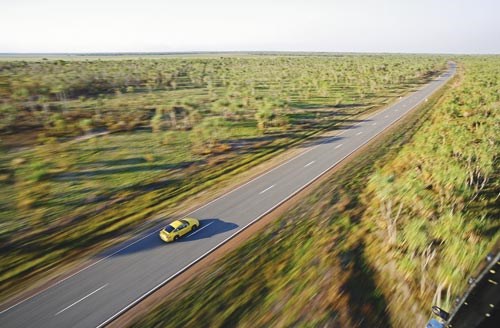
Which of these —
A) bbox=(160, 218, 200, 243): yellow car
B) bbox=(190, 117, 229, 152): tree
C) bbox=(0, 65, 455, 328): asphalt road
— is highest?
bbox=(190, 117, 229, 152): tree

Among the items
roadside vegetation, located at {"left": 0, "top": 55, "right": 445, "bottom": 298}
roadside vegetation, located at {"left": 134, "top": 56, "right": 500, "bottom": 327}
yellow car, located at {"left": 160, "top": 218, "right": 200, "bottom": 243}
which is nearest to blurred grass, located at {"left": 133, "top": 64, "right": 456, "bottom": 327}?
roadside vegetation, located at {"left": 134, "top": 56, "right": 500, "bottom": 327}

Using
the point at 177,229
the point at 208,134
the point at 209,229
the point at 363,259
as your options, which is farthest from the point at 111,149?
the point at 363,259

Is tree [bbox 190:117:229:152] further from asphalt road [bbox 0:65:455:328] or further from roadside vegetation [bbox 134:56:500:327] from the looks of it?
roadside vegetation [bbox 134:56:500:327]

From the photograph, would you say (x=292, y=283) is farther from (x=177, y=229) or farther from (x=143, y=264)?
(x=143, y=264)

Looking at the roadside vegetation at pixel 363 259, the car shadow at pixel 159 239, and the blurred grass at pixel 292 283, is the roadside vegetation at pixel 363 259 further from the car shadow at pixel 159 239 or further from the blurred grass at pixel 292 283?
the car shadow at pixel 159 239

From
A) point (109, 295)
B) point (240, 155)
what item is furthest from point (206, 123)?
point (109, 295)

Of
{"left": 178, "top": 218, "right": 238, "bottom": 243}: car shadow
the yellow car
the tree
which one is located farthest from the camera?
the tree
